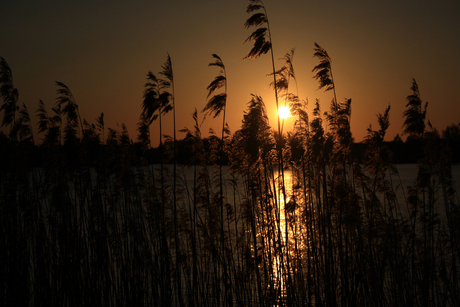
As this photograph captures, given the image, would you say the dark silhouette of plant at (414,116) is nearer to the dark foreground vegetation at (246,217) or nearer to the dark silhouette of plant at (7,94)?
the dark foreground vegetation at (246,217)

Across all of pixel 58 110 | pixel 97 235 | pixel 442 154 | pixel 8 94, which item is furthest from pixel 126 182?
pixel 442 154

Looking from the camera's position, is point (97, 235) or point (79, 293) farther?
point (97, 235)

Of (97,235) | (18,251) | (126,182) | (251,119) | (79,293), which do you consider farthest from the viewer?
(126,182)

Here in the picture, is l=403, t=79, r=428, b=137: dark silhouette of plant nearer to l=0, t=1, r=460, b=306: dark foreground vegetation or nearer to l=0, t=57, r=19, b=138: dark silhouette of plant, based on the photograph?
l=0, t=1, r=460, b=306: dark foreground vegetation

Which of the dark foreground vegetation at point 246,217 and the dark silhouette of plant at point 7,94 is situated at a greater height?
the dark silhouette of plant at point 7,94

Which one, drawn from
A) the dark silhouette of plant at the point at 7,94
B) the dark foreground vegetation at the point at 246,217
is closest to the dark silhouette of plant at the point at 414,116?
the dark foreground vegetation at the point at 246,217

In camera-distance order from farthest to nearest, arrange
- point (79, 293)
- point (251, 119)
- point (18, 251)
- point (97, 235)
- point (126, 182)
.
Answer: point (126, 182)
point (18, 251)
point (97, 235)
point (79, 293)
point (251, 119)

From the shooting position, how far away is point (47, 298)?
4.66 metres

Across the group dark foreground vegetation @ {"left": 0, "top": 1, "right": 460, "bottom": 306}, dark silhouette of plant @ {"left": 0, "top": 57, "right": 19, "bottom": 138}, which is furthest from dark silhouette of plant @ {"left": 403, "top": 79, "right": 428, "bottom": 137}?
dark silhouette of plant @ {"left": 0, "top": 57, "right": 19, "bottom": 138}

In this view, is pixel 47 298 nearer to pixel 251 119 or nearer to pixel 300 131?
pixel 251 119

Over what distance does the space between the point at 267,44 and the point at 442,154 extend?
343 centimetres

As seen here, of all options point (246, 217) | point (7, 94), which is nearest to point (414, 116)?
point (246, 217)

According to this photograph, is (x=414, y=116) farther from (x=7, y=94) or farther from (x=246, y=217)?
(x=7, y=94)

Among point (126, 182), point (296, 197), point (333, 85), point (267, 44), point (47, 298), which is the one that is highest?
point (267, 44)
